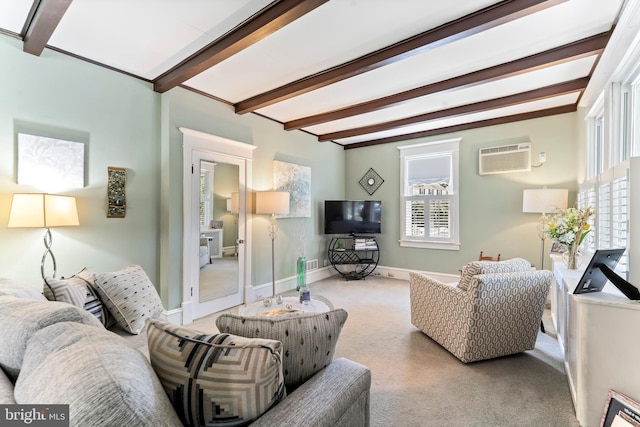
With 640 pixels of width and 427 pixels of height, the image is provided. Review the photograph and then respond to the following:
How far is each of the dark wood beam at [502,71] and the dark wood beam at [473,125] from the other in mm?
1693

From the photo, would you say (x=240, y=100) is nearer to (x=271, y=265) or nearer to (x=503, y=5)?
(x=271, y=265)

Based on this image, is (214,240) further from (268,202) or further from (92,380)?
(92,380)

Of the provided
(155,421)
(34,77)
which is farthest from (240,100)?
(155,421)

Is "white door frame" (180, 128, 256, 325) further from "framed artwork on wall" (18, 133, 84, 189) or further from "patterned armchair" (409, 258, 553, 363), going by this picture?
"patterned armchair" (409, 258, 553, 363)

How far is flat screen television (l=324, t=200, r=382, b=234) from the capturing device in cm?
534

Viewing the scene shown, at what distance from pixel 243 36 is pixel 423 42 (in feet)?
4.66

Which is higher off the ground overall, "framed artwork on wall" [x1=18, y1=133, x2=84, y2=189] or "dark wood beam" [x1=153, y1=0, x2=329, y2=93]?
"dark wood beam" [x1=153, y1=0, x2=329, y2=93]

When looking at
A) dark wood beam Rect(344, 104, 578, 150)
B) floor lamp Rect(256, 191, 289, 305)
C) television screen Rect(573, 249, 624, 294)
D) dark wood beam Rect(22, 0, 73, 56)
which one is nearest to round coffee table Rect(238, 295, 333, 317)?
floor lamp Rect(256, 191, 289, 305)

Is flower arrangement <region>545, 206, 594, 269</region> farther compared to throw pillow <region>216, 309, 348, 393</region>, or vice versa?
flower arrangement <region>545, 206, 594, 269</region>

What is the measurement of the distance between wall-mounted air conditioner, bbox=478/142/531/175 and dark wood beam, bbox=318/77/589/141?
922 mm

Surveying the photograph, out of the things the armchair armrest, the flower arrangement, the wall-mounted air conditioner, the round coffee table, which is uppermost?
the wall-mounted air conditioner

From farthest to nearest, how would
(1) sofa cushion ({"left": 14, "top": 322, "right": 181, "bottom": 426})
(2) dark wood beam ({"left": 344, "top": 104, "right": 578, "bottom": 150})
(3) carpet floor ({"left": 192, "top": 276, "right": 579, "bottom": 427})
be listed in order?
(2) dark wood beam ({"left": 344, "top": 104, "right": 578, "bottom": 150})
(3) carpet floor ({"left": 192, "top": 276, "right": 579, "bottom": 427})
(1) sofa cushion ({"left": 14, "top": 322, "right": 181, "bottom": 426})

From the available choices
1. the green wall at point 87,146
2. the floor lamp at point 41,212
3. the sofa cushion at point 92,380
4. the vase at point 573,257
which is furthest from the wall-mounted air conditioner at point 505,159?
the floor lamp at point 41,212

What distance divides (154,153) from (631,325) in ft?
13.4
